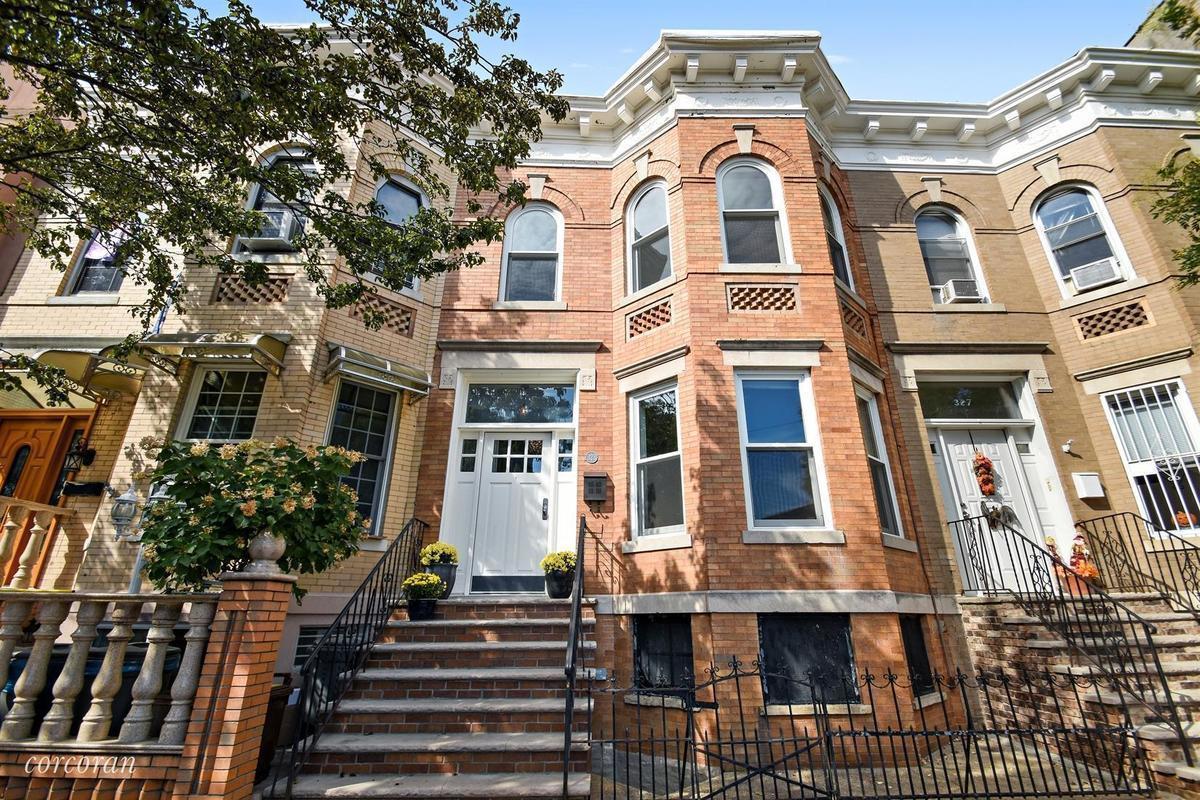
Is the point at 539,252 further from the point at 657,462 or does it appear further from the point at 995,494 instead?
the point at 995,494

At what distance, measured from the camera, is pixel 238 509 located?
14.6 feet

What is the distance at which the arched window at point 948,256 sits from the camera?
9.19 meters

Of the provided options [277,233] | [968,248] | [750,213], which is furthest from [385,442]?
[968,248]

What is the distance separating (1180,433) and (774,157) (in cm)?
703

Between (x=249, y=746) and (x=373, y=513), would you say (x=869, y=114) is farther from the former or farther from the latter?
(x=249, y=746)

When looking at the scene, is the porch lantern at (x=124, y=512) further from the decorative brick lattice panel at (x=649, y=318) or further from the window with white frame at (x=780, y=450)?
the window with white frame at (x=780, y=450)

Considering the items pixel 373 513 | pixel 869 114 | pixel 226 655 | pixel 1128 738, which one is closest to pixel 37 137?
pixel 373 513

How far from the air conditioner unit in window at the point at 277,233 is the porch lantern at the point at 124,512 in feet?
12.4

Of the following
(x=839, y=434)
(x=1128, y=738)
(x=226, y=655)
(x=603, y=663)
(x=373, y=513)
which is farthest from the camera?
(x=373, y=513)

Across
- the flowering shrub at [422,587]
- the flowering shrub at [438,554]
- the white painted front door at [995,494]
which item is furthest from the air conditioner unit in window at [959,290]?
the flowering shrub at [422,587]

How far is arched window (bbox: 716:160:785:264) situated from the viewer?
822 centimetres

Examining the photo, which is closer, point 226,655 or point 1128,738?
point 226,655

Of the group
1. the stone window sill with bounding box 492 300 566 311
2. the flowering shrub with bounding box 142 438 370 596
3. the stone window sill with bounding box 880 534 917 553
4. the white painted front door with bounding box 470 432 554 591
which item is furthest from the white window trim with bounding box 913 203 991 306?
the flowering shrub with bounding box 142 438 370 596

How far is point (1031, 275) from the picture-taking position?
9.21 meters
